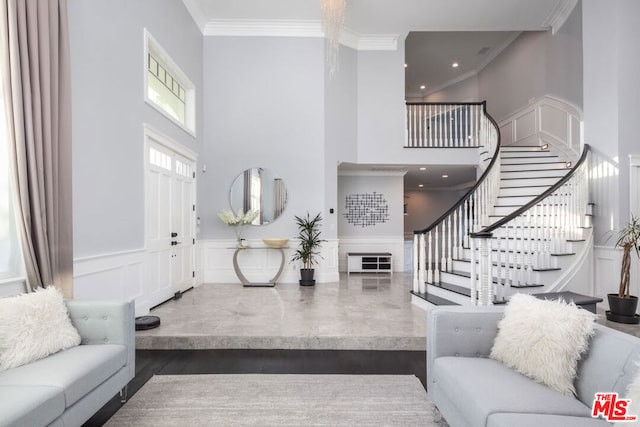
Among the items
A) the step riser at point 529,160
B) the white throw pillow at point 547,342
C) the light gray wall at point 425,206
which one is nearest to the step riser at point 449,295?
the white throw pillow at point 547,342

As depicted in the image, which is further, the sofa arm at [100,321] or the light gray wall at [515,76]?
the light gray wall at [515,76]

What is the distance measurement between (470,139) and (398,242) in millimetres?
2831

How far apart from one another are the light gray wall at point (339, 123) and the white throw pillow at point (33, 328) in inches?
183

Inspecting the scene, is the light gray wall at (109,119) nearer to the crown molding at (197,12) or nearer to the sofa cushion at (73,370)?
the crown molding at (197,12)

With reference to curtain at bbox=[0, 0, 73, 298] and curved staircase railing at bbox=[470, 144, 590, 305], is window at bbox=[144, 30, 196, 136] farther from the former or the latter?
curved staircase railing at bbox=[470, 144, 590, 305]

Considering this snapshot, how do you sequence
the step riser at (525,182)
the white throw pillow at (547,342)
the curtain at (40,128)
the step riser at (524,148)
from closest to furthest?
the white throw pillow at (547,342) → the curtain at (40,128) → the step riser at (525,182) → the step riser at (524,148)

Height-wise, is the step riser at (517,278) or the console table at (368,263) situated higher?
the step riser at (517,278)

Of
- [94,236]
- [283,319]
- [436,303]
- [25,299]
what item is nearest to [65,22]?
[94,236]

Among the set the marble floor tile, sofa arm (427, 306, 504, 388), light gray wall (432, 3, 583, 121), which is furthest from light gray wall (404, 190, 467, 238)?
sofa arm (427, 306, 504, 388)

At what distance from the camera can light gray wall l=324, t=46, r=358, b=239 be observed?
20.8ft

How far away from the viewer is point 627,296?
A: 3.83 meters

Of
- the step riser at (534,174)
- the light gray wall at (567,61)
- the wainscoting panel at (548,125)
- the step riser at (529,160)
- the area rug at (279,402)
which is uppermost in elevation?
the light gray wall at (567,61)

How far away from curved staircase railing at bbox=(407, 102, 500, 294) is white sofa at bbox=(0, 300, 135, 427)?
365 centimetres

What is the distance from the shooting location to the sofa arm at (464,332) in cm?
203
